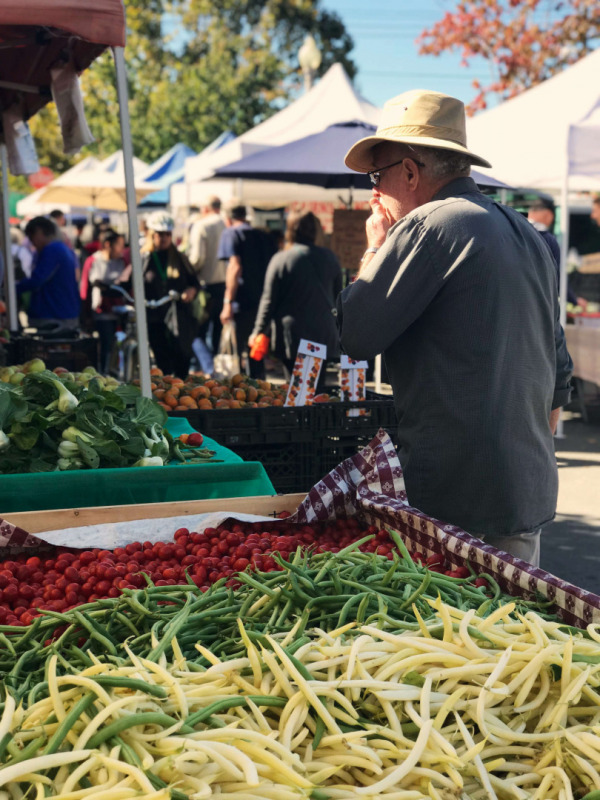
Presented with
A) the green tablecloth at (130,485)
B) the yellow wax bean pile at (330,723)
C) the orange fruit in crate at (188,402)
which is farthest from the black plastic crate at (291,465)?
the yellow wax bean pile at (330,723)

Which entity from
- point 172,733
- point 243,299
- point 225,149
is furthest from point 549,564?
point 225,149

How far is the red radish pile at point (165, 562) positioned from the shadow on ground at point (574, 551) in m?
2.97

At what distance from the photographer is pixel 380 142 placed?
321cm

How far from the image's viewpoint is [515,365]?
2951 millimetres

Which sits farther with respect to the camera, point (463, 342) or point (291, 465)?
point (291, 465)

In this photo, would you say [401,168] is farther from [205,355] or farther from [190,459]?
[205,355]

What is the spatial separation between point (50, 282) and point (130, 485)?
25.3 ft

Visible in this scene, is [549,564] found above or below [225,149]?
below

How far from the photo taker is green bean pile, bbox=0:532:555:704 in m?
1.88

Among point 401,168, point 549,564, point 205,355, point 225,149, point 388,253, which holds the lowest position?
point 549,564

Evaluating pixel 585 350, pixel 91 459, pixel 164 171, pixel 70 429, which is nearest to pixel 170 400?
pixel 70 429

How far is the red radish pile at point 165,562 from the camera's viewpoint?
8.00 feet

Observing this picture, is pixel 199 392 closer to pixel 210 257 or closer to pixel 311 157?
pixel 311 157

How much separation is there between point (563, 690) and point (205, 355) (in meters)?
11.2
